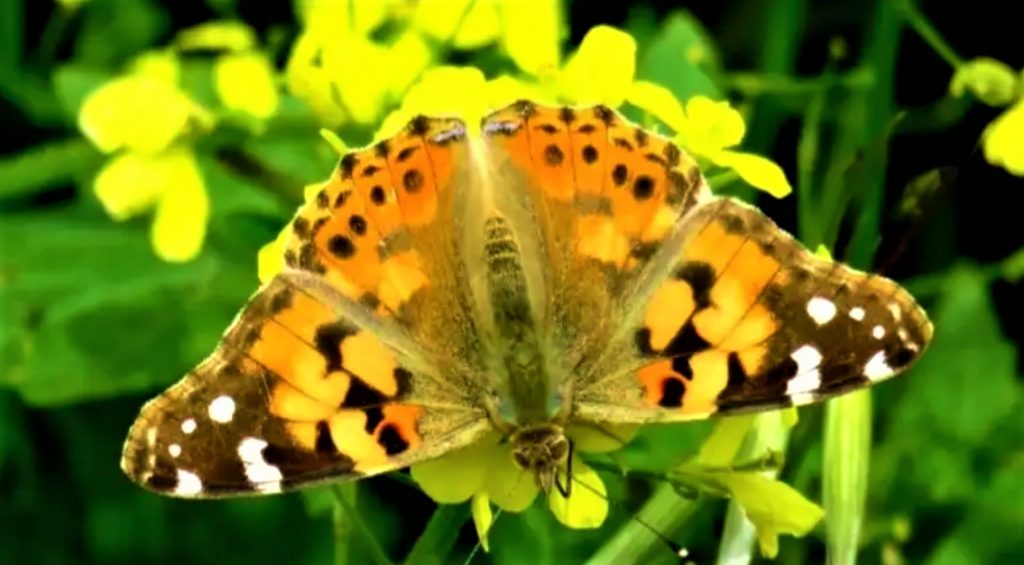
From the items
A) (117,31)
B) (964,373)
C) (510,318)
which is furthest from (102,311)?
(964,373)

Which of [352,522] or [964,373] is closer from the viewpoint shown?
[352,522]

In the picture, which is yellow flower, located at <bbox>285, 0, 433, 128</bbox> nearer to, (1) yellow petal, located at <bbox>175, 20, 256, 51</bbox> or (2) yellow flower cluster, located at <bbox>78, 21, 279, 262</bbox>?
(2) yellow flower cluster, located at <bbox>78, 21, 279, 262</bbox>

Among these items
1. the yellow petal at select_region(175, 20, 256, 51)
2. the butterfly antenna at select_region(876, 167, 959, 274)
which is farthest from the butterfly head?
the yellow petal at select_region(175, 20, 256, 51)

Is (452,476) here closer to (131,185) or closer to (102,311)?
(131,185)

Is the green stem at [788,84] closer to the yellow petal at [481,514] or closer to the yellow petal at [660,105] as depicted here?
the yellow petal at [660,105]

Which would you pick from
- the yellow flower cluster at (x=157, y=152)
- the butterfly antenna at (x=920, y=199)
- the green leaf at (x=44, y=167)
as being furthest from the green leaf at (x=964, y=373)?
the green leaf at (x=44, y=167)
